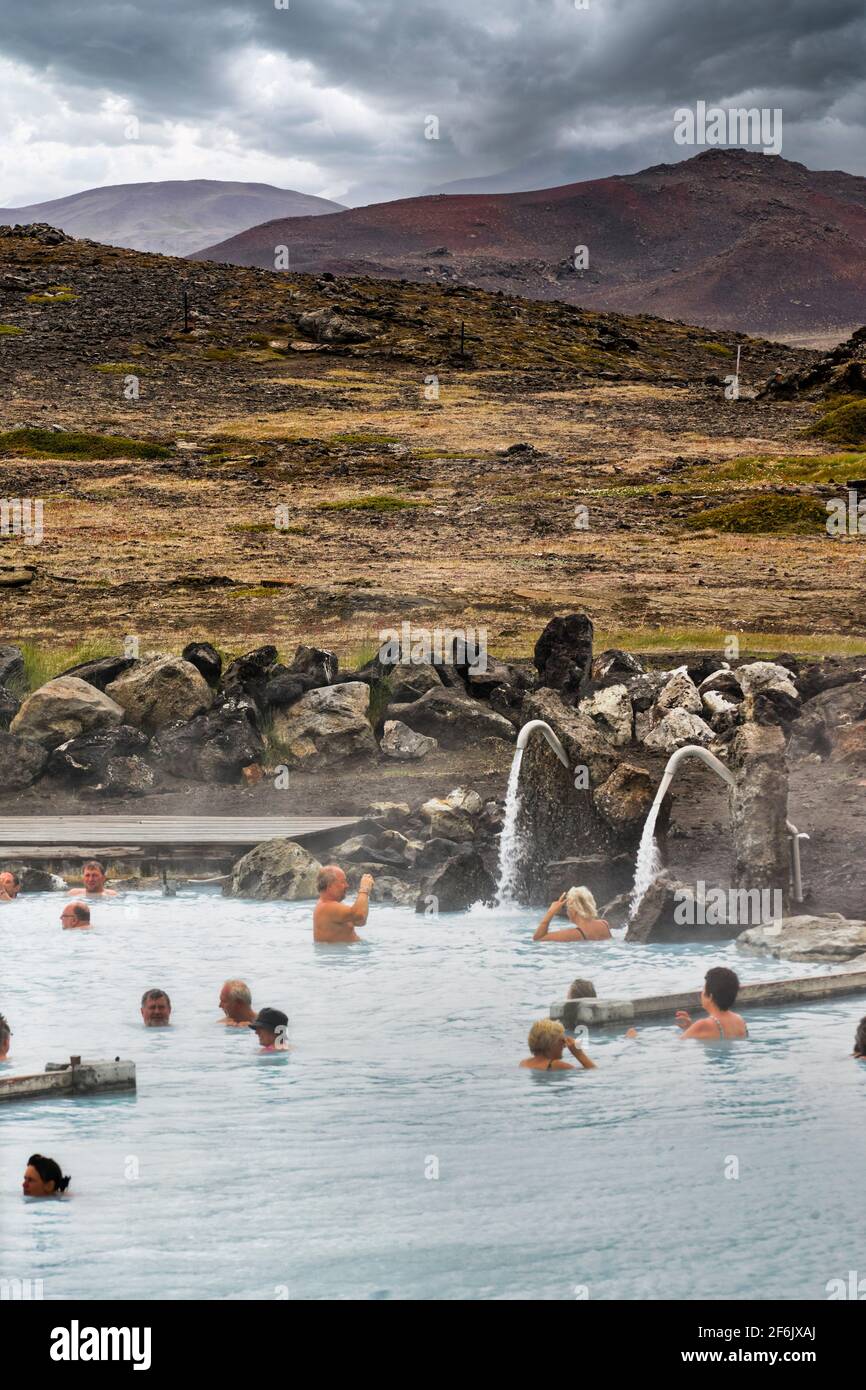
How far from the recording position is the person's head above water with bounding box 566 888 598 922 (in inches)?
539

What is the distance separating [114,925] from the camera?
14641 mm

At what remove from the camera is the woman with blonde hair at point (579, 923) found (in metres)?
13.6

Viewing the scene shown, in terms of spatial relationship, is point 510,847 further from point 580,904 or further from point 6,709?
point 6,709

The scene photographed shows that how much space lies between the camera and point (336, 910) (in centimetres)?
1361

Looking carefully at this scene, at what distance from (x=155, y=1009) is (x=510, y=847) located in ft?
15.9

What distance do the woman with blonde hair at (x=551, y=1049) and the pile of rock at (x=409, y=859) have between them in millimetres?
4229

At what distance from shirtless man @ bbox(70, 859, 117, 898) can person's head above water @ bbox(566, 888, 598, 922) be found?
15.2 ft

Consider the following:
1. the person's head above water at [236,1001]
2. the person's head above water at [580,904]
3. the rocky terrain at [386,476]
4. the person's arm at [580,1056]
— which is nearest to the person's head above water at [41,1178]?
the person's head above water at [236,1001]

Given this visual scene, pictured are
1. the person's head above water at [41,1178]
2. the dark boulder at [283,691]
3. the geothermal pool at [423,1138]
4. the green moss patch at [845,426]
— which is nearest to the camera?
the geothermal pool at [423,1138]

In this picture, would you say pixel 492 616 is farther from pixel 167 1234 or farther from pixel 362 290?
pixel 362 290

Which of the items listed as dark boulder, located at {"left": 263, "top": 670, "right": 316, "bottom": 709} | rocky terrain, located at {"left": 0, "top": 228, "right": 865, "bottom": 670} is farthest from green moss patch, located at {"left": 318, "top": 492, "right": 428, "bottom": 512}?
dark boulder, located at {"left": 263, "top": 670, "right": 316, "bottom": 709}

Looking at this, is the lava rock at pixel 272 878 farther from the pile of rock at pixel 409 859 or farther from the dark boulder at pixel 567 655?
the dark boulder at pixel 567 655

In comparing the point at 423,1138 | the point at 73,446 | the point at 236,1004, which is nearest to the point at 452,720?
the point at 236,1004

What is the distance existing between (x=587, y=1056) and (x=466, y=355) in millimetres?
77937
